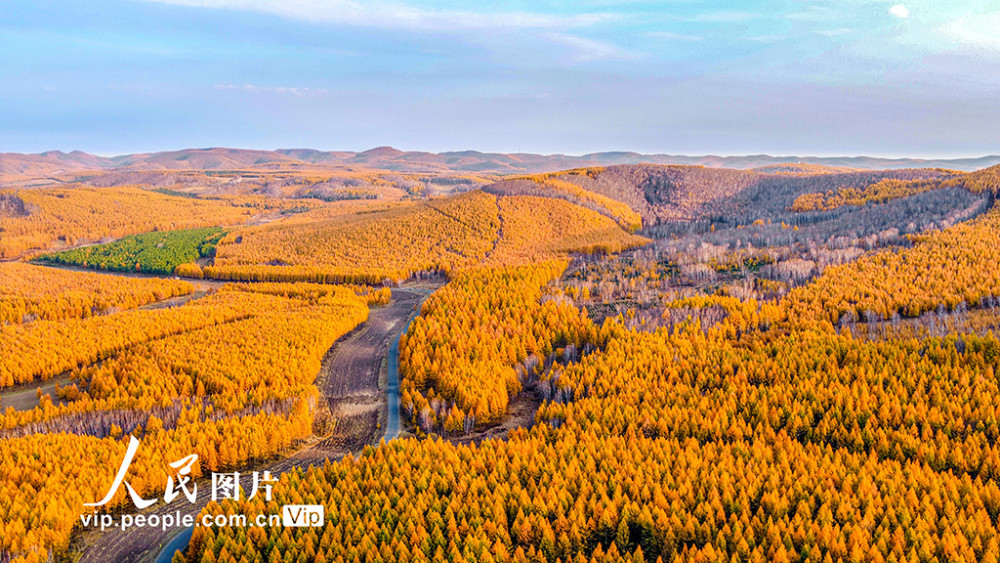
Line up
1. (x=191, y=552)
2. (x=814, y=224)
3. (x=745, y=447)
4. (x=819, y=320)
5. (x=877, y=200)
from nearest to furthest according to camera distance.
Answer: (x=191, y=552) → (x=745, y=447) → (x=819, y=320) → (x=814, y=224) → (x=877, y=200)

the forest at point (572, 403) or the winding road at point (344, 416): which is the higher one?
the forest at point (572, 403)

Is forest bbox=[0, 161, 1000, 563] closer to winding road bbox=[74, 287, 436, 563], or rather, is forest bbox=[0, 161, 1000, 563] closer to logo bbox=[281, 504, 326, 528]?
logo bbox=[281, 504, 326, 528]

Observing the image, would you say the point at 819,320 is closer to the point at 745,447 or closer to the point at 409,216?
the point at 745,447

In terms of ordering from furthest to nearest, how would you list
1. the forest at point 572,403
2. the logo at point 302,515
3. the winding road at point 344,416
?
the winding road at point 344,416, the logo at point 302,515, the forest at point 572,403

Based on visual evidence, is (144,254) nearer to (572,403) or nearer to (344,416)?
(344,416)

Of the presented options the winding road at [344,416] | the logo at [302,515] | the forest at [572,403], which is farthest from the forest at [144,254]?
the logo at [302,515]

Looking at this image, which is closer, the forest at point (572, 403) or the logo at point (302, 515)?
the forest at point (572, 403)

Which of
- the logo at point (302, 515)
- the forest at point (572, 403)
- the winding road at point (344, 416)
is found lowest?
the winding road at point (344, 416)

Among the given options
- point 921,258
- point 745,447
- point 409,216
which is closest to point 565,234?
point 409,216

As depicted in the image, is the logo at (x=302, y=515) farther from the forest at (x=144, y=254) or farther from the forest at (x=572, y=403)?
the forest at (x=144, y=254)
